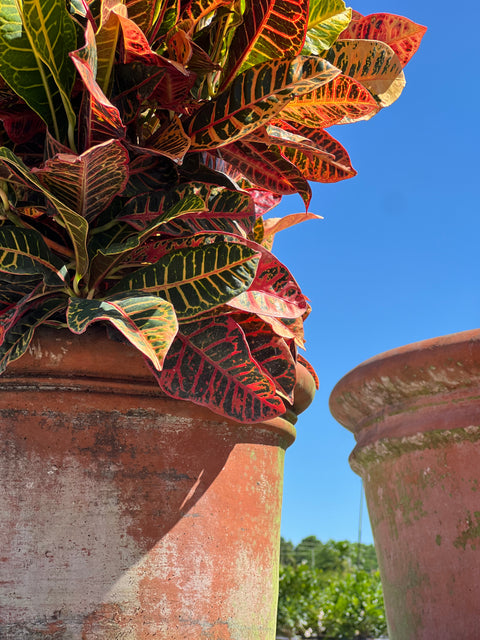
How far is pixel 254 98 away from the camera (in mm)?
937

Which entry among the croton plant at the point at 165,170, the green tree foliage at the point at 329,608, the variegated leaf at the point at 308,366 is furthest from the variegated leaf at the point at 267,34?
the green tree foliage at the point at 329,608

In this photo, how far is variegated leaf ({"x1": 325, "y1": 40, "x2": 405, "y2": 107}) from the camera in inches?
46.3

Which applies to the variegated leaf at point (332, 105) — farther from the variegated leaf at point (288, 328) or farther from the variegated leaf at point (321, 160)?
the variegated leaf at point (288, 328)

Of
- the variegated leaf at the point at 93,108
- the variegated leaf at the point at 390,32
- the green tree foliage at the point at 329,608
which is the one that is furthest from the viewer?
the green tree foliage at the point at 329,608

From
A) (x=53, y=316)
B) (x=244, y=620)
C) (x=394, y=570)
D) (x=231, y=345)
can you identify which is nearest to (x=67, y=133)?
(x=53, y=316)

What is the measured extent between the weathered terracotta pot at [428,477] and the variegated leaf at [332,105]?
409mm

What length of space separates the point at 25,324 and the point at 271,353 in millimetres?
403

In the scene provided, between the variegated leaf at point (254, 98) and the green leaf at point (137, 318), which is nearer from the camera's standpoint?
the green leaf at point (137, 318)

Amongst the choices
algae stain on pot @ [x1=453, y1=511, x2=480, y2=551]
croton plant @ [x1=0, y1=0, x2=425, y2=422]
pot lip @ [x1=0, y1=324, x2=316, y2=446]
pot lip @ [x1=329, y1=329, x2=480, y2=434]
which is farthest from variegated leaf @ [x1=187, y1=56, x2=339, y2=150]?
algae stain on pot @ [x1=453, y1=511, x2=480, y2=551]

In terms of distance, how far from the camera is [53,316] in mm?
1042

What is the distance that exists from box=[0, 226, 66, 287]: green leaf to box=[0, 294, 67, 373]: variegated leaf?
4cm

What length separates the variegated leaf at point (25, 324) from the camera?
0.92 meters

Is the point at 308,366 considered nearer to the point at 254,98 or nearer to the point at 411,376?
the point at 411,376

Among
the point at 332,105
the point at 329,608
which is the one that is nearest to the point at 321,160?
the point at 332,105
